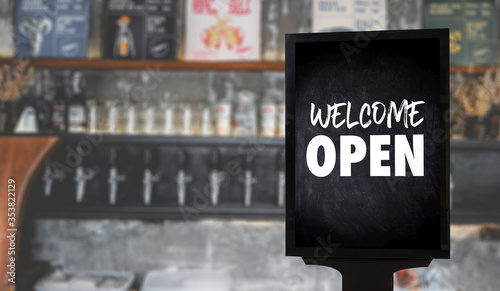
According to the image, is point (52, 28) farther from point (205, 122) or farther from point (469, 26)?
point (469, 26)

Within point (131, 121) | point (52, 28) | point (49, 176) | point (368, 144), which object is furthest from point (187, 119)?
point (368, 144)

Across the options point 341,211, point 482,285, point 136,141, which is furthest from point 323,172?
point 482,285

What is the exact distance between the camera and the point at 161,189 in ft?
9.89

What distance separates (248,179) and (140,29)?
1.17 metres

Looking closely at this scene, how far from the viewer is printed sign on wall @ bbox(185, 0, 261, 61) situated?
3.04 m

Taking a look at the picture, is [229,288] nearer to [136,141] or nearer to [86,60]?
[136,141]

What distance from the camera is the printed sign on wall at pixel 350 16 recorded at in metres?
3.04

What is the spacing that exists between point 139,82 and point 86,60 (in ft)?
1.15

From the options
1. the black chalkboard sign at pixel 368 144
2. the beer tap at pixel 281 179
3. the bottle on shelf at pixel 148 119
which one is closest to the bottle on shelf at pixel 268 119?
the beer tap at pixel 281 179

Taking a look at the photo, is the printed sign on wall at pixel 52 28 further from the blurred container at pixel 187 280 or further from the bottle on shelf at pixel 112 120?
the blurred container at pixel 187 280

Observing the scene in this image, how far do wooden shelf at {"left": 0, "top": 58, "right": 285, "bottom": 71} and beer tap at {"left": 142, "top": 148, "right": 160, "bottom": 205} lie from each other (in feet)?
1.75

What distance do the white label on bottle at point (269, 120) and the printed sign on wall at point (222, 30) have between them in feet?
1.17

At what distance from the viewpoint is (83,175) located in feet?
9.60

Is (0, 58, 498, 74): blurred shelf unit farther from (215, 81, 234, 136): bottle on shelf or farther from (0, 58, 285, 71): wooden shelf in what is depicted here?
(215, 81, 234, 136): bottle on shelf
